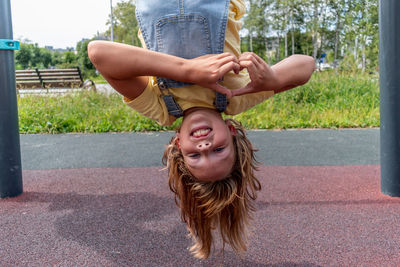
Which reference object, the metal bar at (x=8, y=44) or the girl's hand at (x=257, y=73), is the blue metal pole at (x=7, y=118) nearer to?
the metal bar at (x=8, y=44)

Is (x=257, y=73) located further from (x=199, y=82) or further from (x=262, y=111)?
(x=262, y=111)

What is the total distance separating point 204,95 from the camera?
1.95m

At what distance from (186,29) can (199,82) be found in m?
0.39

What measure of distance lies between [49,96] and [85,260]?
23.3 feet

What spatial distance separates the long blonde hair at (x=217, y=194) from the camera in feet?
6.88

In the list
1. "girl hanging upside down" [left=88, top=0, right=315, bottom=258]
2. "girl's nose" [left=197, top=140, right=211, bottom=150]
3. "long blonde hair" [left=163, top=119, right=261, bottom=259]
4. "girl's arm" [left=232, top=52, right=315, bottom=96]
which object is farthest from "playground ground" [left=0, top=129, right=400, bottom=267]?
"girl's arm" [left=232, top=52, right=315, bottom=96]

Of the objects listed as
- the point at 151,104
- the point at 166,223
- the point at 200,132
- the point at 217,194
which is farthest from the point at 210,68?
the point at 166,223

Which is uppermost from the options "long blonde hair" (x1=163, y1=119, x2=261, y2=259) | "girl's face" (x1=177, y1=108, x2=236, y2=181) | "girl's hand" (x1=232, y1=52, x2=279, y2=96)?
"girl's hand" (x1=232, y1=52, x2=279, y2=96)

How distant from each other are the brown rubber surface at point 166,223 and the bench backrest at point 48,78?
255 inches

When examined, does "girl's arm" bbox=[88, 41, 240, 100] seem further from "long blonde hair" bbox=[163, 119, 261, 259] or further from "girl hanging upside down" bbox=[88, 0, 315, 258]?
"long blonde hair" bbox=[163, 119, 261, 259]

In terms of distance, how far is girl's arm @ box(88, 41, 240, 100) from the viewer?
167cm

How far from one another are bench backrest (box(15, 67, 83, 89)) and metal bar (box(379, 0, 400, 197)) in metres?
8.70

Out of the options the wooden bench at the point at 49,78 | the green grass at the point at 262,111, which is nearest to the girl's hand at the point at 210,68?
the green grass at the point at 262,111

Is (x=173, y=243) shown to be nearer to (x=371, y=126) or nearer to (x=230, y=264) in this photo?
(x=230, y=264)
